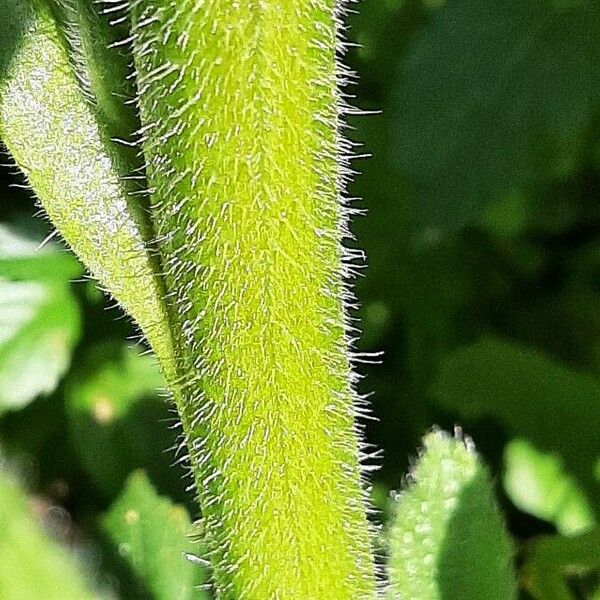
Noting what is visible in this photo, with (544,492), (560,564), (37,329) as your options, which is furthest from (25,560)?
(544,492)

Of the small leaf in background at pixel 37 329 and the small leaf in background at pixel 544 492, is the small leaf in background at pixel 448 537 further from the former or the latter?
the small leaf in background at pixel 37 329

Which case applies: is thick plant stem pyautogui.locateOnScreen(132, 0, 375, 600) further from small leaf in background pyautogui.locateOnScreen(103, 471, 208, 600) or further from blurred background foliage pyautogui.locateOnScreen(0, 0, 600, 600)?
blurred background foliage pyautogui.locateOnScreen(0, 0, 600, 600)

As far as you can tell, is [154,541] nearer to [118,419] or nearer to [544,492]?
[118,419]

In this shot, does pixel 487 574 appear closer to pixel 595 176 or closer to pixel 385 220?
pixel 385 220

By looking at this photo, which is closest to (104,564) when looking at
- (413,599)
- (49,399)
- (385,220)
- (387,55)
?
(413,599)

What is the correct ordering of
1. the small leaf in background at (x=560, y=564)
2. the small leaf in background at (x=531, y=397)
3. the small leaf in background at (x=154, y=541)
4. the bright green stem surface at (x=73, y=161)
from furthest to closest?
1. the small leaf in background at (x=531, y=397)
2. the small leaf in background at (x=560, y=564)
3. the small leaf in background at (x=154, y=541)
4. the bright green stem surface at (x=73, y=161)

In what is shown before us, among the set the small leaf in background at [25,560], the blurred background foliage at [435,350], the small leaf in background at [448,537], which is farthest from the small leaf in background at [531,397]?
the small leaf in background at [25,560]

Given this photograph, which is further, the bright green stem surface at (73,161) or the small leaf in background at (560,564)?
the small leaf in background at (560,564)
